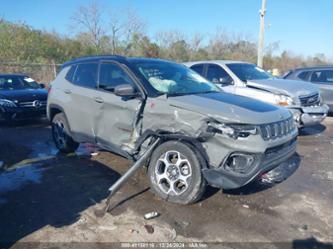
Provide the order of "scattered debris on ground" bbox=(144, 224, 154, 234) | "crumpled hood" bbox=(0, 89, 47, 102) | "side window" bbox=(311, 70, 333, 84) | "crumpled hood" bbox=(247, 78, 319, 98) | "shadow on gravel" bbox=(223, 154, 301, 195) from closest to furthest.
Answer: "scattered debris on ground" bbox=(144, 224, 154, 234)
"shadow on gravel" bbox=(223, 154, 301, 195)
"crumpled hood" bbox=(247, 78, 319, 98)
"crumpled hood" bbox=(0, 89, 47, 102)
"side window" bbox=(311, 70, 333, 84)

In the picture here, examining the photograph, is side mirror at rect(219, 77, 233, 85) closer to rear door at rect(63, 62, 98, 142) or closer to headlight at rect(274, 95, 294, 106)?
Answer: headlight at rect(274, 95, 294, 106)

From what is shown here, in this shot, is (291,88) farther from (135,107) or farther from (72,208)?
(72,208)

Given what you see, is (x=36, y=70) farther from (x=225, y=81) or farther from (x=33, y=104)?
(x=225, y=81)

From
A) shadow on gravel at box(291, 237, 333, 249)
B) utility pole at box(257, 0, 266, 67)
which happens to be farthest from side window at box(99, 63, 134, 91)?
utility pole at box(257, 0, 266, 67)

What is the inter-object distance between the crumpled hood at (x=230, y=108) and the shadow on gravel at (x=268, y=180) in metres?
0.86

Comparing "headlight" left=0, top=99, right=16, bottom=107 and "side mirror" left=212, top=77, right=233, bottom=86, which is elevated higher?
"side mirror" left=212, top=77, right=233, bottom=86

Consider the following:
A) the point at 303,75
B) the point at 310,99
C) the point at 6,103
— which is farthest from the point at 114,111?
the point at 303,75

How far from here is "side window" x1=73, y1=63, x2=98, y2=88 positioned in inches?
210

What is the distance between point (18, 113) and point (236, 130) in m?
7.60

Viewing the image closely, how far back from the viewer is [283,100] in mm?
7312

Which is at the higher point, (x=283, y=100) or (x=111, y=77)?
(x=111, y=77)

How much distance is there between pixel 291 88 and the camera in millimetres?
7574

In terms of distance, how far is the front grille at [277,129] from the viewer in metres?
3.75

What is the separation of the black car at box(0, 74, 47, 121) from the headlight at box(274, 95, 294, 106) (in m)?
6.85
